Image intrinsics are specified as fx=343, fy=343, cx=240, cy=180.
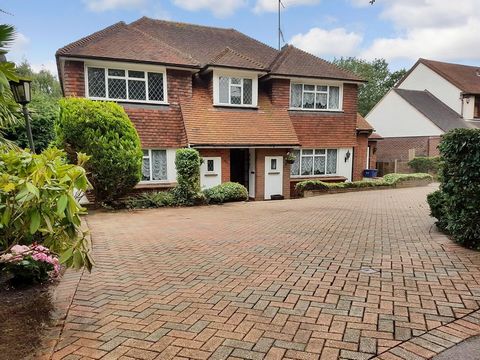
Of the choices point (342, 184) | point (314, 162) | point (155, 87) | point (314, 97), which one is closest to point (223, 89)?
point (155, 87)

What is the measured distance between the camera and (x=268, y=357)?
263 cm

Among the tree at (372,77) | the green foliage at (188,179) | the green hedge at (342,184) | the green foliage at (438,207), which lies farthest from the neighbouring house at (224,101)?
the tree at (372,77)

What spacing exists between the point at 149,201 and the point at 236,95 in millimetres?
6244

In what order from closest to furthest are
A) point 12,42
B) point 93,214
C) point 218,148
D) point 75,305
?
point 12,42, point 75,305, point 93,214, point 218,148

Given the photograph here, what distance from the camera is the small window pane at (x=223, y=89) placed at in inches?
580

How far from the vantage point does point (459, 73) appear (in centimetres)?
3008

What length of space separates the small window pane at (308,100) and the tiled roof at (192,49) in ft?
3.36

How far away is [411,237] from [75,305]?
5.74 m

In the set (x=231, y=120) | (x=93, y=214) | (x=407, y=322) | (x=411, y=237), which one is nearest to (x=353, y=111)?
Answer: (x=231, y=120)

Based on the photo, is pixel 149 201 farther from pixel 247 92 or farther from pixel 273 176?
pixel 247 92

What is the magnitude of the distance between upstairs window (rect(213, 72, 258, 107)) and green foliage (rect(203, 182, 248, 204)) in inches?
156

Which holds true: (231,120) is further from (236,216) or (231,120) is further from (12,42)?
(12,42)

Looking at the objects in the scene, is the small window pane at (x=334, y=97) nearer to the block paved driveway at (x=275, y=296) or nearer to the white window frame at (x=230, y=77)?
the white window frame at (x=230, y=77)

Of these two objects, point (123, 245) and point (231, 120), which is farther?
point (231, 120)
